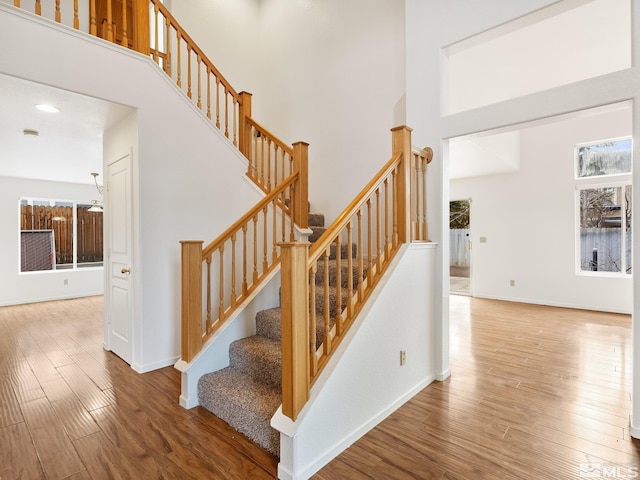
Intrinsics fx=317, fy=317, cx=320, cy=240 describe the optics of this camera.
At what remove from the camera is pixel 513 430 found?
2.10 m

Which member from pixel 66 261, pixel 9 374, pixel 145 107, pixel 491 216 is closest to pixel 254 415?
pixel 9 374

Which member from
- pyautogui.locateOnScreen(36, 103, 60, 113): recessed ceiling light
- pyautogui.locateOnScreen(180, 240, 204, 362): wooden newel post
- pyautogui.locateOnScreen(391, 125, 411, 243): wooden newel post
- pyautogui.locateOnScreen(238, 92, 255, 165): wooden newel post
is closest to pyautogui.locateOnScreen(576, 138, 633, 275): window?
pyautogui.locateOnScreen(391, 125, 411, 243): wooden newel post

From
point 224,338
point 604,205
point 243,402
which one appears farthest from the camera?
point 604,205

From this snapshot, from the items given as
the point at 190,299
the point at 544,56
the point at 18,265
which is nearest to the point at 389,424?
the point at 190,299

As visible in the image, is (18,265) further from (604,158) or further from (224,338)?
(604,158)

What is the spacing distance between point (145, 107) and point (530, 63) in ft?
17.2

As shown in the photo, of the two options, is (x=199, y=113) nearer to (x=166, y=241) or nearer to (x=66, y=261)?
(x=166, y=241)

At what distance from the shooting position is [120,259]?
3307 millimetres

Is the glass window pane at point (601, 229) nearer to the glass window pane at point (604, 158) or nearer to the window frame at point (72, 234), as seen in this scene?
A: the glass window pane at point (604, 158)

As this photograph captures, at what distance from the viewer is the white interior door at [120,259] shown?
3.14 meters

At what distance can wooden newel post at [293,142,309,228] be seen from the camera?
10.5ft

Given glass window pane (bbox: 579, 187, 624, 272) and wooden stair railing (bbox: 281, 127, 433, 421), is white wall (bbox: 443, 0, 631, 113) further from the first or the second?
glass window pane (bbox: 579, 187, 624, 272)

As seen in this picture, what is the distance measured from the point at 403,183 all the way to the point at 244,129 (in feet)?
7.79

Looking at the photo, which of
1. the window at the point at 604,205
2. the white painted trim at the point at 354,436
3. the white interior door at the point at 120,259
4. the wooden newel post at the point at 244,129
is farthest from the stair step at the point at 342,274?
the window at the point at 604,205
